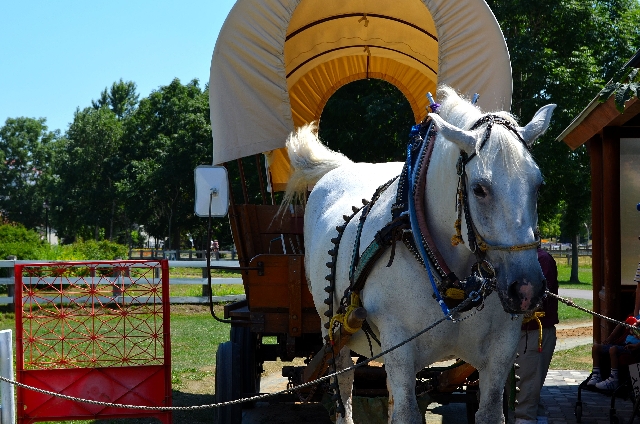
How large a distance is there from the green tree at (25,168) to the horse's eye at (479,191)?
6461 centimetres

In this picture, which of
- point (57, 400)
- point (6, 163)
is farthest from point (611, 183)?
point (6, 163)

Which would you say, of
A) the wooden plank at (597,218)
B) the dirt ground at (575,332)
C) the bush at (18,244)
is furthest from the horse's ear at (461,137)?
the bush at (18,244)

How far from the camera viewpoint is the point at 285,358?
598 cm

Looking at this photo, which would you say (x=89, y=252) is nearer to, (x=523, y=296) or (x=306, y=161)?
(x=306, y=161)

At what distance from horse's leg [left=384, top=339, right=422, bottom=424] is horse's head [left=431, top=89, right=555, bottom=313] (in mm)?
589

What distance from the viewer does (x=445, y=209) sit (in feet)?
10.8

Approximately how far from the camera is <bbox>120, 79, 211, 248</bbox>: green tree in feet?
127

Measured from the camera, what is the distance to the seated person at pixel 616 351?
5.66 m

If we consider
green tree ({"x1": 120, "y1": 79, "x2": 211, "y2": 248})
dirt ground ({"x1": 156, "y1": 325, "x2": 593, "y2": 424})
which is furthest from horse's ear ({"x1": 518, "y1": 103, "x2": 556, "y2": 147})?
green tree ({"x1": 120, "y1": 79, "x2": 211, "y2": 248})

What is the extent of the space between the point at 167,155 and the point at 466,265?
3681 centimetres

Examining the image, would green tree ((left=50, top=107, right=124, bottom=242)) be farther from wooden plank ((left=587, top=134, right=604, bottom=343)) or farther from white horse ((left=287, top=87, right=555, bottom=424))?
white horse ((left=287, top=87, right=555, bottom=424))

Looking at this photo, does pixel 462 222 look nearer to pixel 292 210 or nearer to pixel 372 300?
pixel 372 300

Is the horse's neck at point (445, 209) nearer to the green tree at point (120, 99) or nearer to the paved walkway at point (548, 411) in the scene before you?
the paved walkway at point (548, 411)

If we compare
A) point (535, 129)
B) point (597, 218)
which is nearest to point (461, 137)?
point (535, 129)
